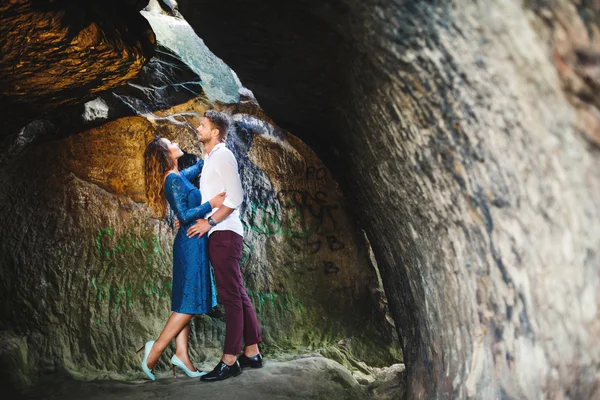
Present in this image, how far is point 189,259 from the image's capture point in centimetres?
402

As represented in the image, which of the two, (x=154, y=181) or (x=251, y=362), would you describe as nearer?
(x=251, y=362)

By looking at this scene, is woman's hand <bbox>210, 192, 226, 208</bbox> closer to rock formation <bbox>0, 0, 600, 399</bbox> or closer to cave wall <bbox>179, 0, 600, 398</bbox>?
rock formation <bbox>0, 0, 600, 399</bbox>

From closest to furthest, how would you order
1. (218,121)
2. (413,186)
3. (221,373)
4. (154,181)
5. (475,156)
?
1. (475,156)
2. (413,186)
3. (221,373)
4. (218,121)
5. (154,181)

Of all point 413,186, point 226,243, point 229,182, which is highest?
point 229,182

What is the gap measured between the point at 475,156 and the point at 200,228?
261cm

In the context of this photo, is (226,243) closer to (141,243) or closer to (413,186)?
(141,243)

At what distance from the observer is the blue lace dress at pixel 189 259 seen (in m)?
3.96

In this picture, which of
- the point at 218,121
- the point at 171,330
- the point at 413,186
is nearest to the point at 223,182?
the point at 218,121

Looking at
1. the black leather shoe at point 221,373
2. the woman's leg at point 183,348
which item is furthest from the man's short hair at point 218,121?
the black leather shoe at point 221,373

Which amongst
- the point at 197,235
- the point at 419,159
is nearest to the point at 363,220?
the point at 197,235

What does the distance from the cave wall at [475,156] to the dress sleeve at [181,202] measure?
1.38 metres

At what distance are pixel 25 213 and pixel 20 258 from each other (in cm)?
39

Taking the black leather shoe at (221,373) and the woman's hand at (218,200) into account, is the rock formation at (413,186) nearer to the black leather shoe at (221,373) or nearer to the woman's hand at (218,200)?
the woman's hand at (218,200)

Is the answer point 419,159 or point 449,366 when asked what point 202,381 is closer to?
point 449,366
